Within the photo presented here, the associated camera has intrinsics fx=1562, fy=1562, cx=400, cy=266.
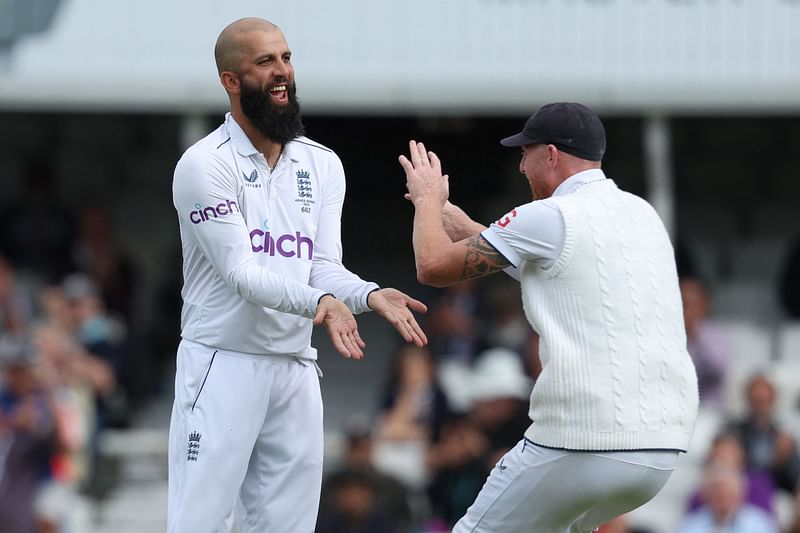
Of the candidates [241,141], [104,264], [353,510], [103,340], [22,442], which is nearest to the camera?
[241,141]

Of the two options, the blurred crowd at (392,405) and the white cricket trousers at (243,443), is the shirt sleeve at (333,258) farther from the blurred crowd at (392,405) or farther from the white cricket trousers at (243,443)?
the blurred crowd at (392,405)

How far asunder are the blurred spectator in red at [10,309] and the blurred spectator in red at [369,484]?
2.94 m

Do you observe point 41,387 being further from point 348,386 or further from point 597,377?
point 597,377

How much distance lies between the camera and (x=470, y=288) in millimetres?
12086

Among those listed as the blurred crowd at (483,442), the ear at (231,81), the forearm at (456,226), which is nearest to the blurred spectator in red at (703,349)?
the blurred crowd at (483,442)

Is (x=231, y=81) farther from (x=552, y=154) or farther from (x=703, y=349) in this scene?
(x=703, y=349)

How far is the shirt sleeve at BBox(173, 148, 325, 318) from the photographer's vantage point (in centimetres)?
526

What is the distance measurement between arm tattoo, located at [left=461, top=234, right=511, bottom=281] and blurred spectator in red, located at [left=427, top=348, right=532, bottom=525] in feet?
15.0

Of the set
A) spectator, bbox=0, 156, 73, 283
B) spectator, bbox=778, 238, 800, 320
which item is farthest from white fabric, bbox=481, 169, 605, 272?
spectator, bbox=0, 156, 73, 283

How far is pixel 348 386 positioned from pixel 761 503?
4454mm

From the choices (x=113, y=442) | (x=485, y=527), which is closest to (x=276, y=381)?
(x=485, y=527)

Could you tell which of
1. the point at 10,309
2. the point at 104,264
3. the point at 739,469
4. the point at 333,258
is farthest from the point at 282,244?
the point at 104,264

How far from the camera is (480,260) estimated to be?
17.6 feet

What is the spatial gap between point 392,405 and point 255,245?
5832mm
